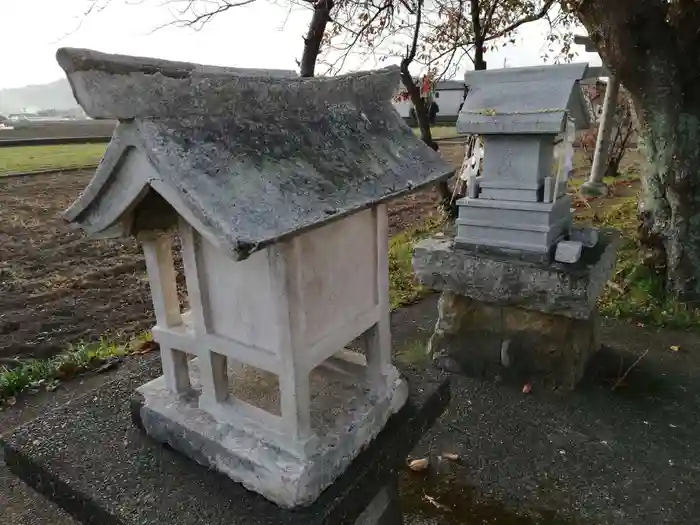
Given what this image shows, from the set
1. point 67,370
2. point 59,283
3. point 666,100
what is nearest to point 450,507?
point 67,370

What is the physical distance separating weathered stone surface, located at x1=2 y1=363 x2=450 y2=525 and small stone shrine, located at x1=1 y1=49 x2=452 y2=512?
0.14 feet

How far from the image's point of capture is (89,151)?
17906 millimetres

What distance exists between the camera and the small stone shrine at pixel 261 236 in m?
1.20

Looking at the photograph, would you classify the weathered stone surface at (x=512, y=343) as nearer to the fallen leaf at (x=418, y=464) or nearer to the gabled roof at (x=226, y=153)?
the fallen leaf at (x=418, y=464)

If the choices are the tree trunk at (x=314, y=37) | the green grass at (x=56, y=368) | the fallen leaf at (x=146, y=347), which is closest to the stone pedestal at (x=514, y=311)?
the fallen leaf at (x=146, y=347)

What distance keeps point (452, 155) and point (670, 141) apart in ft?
36.5

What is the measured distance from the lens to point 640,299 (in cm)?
467

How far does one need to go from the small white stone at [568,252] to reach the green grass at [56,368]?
3276mm

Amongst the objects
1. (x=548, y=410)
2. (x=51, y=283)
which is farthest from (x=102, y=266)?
(x=548, y=410)

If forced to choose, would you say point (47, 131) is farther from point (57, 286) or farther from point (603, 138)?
point (603, 138)

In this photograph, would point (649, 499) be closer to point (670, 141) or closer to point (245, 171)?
point (245, 171)

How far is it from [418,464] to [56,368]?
2.81m

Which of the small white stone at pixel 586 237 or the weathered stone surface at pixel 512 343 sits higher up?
the small white stone at pixel 586 237

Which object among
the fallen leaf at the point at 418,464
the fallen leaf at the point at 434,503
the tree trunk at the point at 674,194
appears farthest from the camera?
the tree trunk at the point at 674,194
